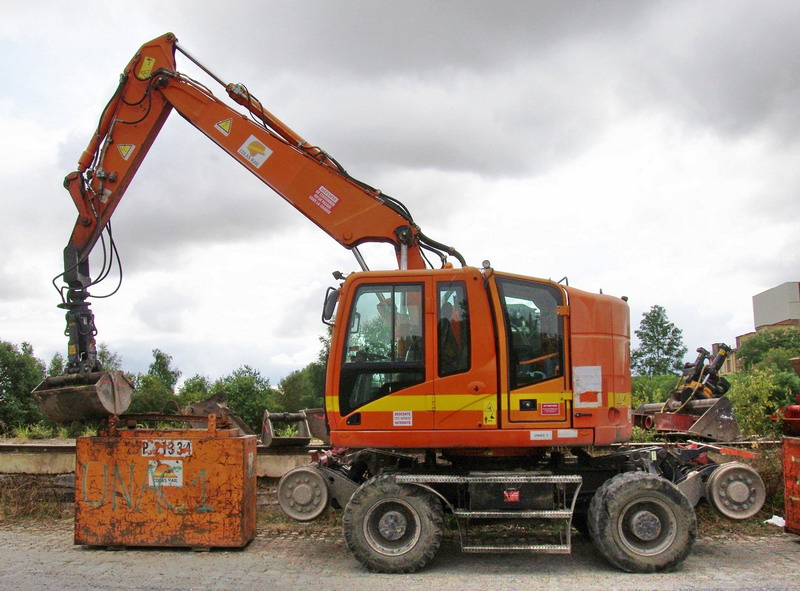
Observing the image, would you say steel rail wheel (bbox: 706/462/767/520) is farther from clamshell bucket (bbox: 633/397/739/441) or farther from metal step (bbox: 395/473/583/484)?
clamshell bucket (bbox: 633/397/739/441)

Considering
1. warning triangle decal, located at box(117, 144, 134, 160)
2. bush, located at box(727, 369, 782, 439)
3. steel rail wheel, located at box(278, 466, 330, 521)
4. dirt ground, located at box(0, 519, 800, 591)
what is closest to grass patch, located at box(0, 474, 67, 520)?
dirt ground, located at box(0, 519, 800, 591)

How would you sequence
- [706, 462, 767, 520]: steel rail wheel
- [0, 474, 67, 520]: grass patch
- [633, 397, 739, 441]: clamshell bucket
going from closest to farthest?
1. [706, 462, 767, 520]: steel rail wheel
2. [0, 474, 67, 520]: grass patch
3. [633, 397, 739, 441]: clamshell bucket

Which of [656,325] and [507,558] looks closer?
[507,558]

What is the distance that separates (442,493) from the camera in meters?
7.50

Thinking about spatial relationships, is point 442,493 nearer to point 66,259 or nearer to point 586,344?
point 586,344

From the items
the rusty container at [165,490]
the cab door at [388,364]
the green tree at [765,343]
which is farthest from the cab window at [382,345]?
the green tree at [765,343]

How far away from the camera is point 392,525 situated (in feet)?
23.9

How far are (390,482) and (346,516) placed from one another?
54 centimetres

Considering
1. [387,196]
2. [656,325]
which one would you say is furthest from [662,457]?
[656,325]

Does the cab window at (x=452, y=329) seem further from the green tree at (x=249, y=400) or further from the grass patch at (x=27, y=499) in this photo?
the green tree at (x=249, y=400)

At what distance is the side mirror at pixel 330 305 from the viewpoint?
292 inches

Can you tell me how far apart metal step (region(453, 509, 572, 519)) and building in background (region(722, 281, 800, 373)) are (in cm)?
6163

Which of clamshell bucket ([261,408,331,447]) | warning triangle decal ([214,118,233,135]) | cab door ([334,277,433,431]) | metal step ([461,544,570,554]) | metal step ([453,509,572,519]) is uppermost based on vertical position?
warning triangle decal ([214,118,233,135])

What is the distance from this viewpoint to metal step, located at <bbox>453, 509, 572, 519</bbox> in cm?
722
